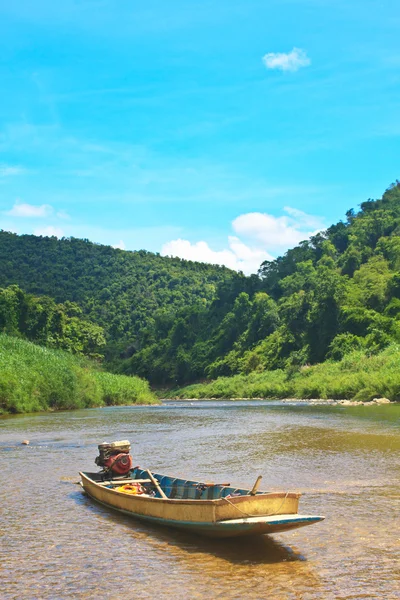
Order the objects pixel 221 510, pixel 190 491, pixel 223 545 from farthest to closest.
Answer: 1. pixel 190 491
2. pixel 223 545
3. pixel 221 510

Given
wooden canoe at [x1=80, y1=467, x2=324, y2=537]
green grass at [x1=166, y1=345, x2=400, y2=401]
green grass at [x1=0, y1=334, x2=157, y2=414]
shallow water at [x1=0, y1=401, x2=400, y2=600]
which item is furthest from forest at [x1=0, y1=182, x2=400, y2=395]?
wooden canoe at [x1=80, y1=467, x2=324, y2=537]

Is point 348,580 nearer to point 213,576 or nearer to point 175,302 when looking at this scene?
point 213,576

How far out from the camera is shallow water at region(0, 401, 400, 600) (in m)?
8.91

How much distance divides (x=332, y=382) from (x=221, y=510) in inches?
2015

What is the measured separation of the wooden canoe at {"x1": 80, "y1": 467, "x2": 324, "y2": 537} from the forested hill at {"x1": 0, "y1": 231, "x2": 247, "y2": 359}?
370 feet

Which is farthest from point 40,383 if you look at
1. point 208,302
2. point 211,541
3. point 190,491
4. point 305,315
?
point 208,302

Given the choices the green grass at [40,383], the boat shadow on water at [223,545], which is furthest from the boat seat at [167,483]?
the green grass at [40,383]

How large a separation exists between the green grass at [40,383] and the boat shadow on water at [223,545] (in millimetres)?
30120

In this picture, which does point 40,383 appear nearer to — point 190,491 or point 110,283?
point 190,491

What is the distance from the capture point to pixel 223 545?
1075 centimetres

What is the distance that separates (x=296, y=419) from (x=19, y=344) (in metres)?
23.4

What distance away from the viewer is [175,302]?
543ft

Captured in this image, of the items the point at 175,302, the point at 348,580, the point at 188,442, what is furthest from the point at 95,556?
the point at 175,302

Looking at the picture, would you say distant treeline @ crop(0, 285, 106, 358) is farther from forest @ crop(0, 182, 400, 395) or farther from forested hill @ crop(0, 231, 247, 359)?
forested hill @ crop(0, 231, 247, 359)
